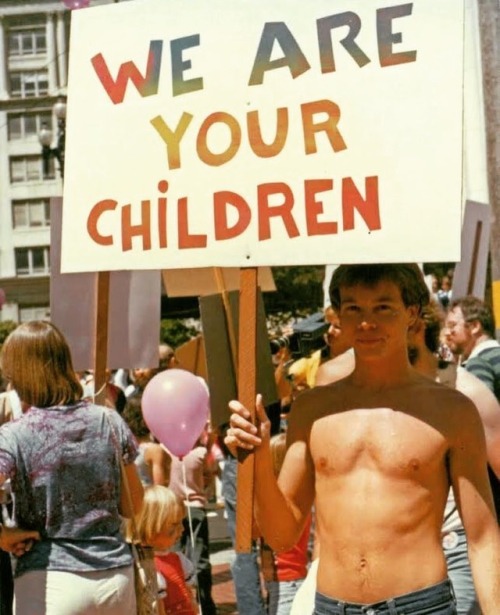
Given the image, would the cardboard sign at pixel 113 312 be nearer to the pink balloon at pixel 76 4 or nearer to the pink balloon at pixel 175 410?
the pink balloon at pixel 175 410

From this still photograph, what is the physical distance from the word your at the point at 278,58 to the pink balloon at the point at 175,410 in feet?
13.4

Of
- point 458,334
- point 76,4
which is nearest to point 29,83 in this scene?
point 76,4

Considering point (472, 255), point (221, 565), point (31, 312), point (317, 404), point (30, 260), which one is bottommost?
point (221, 565)

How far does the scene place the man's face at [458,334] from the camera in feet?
24.3

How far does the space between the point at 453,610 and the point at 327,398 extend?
0.70 metres

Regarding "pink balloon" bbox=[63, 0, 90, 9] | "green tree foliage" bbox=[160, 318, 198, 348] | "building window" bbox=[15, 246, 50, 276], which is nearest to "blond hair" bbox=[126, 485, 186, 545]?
"pink balloon" bbox=[63, 0, 90, 9]

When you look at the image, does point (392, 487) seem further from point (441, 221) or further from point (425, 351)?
point (425, 351)

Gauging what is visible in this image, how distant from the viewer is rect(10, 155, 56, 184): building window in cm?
6806

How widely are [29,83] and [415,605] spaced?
215ft

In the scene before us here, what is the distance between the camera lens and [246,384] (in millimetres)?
4227

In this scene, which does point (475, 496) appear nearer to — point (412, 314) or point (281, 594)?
point (412, 314)

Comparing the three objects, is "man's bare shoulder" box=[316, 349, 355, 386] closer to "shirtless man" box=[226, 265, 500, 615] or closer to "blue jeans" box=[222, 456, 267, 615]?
"shirtless man" box=[226, 265, 500, 615]

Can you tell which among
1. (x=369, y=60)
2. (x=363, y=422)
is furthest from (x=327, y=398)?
(x=369, y=60)

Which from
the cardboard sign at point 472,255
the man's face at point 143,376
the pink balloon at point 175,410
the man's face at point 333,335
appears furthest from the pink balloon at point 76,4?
the man's face at point 333,335
